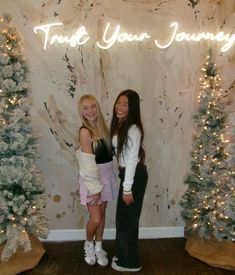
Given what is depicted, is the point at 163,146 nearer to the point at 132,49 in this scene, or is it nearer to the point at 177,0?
the point at 132,49

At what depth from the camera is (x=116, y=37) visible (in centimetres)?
396

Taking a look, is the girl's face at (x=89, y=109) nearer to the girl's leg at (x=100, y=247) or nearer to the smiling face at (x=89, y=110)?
the smiling face at (x=89, y=110)

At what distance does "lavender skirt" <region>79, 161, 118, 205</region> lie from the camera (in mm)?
3480

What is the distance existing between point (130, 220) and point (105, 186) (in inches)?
17.4

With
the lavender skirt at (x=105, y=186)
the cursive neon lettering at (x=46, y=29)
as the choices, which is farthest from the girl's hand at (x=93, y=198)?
the cursive neon lettering at (x=46, y=29)

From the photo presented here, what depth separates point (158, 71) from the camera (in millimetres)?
4094

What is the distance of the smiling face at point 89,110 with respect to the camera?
341cm

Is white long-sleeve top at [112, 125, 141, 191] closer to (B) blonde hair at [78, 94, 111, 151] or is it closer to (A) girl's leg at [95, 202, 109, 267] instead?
(B) blonde hair at [78, 94, 111, 151]

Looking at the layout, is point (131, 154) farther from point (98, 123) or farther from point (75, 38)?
point (75, 38)

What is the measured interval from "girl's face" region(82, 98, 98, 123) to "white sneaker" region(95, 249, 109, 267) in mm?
1397

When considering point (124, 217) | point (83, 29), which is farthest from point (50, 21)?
point (124, 217)

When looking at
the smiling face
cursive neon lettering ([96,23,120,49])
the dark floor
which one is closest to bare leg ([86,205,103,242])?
the dark floor

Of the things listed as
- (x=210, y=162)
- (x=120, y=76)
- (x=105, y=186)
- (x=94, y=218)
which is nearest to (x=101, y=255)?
(x=94, y=218)

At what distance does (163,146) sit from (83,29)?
164cm
